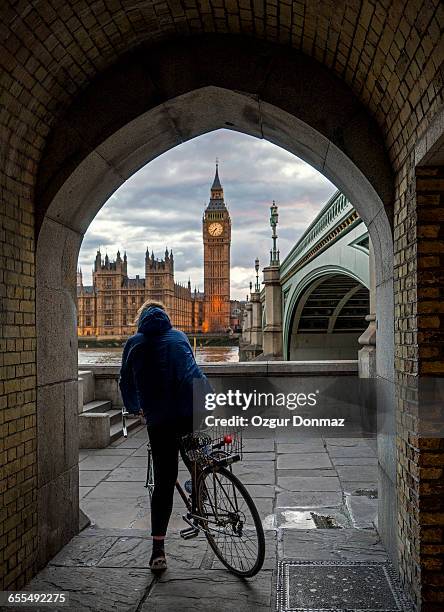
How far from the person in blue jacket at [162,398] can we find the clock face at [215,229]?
467 feet

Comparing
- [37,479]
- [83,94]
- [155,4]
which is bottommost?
Answer: [37,479]

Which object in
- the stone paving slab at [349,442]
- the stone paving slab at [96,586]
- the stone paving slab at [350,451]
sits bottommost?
the stone paving slab at [96,586]

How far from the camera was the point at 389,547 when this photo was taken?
455cm

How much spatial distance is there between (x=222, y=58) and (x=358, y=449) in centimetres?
536

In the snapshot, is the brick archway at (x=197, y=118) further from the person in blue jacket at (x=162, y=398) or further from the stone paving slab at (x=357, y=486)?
the stone paving slab at (x=357, y=486)

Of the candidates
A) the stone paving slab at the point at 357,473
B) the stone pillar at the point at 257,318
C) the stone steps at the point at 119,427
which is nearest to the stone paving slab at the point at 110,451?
the stone steps at the point at 119,427

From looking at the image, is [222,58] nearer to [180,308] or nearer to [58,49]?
[58,49]

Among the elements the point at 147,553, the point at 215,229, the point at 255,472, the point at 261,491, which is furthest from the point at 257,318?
the point at 215,229

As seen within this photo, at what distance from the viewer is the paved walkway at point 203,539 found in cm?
403

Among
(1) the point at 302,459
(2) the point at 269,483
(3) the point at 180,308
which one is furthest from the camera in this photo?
(3) the point at 180,308

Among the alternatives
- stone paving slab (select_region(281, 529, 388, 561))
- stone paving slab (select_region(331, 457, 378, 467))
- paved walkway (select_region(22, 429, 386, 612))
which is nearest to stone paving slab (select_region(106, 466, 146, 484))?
paved walkway (select_region(22, 429, 386, 612))

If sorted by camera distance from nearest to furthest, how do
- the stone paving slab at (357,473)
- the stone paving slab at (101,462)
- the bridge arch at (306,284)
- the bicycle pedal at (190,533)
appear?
1. the bicycle pedal at (190,533)
2. the stone paving slab at (357,473)
3. the stone paving slab at (101,462)
4. the bridge arch at (306,284)

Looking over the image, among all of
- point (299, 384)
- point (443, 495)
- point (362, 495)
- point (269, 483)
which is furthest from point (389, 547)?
point (299, 384)

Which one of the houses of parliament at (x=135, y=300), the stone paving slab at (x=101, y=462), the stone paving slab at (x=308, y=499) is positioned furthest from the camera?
the houses of parliament at (x=135, y=300)
